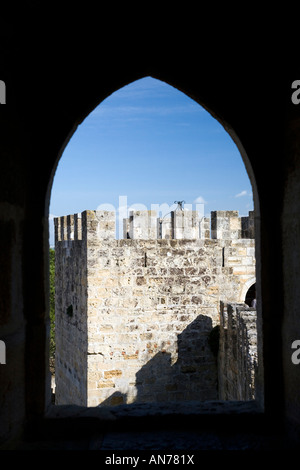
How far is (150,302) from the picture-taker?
786 centimetres

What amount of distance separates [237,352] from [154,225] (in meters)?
2.59

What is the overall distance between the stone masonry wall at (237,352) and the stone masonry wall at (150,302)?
1.40 ft

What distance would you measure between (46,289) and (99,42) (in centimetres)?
129

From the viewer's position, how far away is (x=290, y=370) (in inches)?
83.1

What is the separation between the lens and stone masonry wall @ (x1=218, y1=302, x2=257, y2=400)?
5672 mm

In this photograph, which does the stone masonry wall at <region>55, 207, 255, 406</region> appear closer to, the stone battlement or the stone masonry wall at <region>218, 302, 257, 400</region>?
the stone battlement

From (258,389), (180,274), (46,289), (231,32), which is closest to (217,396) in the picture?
(180,274)

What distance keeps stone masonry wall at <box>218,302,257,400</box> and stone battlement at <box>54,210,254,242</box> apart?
4.52ft

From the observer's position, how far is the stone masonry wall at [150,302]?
7637 millimetres

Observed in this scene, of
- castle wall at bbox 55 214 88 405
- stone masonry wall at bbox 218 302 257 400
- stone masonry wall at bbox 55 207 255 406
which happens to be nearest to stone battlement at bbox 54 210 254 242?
stone masonry wall at bbox 55 207 255 406

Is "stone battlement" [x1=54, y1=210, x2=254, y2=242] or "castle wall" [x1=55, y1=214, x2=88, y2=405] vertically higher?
"stone battlement" [x1=54, y1=210, x2=254, y2=242]

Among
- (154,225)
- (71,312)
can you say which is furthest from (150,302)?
(71,312)

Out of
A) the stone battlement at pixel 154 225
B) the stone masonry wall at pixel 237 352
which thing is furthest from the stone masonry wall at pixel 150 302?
the stone masonry wall at pixel 237 352
